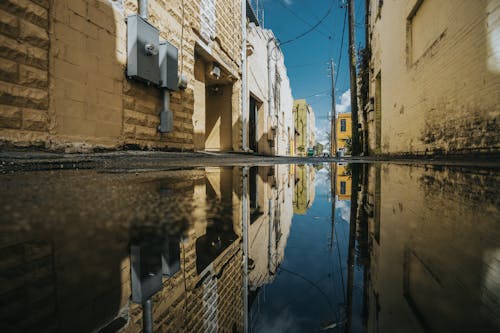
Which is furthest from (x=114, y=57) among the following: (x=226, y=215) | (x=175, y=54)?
(x=226, y=215)

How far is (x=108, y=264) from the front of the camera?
396 millimetres

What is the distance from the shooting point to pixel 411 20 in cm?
581

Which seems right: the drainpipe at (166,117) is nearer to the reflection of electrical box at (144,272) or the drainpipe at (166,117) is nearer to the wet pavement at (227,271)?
the wet pavement at (227,271)

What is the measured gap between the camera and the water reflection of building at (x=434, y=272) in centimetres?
31

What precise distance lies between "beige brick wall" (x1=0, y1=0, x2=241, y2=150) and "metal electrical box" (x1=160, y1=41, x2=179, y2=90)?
0.73 feet

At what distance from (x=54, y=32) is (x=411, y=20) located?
22.2ft

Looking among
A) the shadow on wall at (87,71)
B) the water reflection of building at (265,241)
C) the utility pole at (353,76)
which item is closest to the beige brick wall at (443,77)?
the utility pole at (353,76)

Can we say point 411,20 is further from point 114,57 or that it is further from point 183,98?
point 114,57

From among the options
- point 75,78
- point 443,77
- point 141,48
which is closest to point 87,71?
point 75,78

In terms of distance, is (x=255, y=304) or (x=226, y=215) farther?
(x=226, y=215)

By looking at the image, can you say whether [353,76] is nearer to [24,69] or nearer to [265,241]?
[24,69]

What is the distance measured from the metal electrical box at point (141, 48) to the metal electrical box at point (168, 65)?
0.74ft

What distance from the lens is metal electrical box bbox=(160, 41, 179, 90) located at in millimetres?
3951

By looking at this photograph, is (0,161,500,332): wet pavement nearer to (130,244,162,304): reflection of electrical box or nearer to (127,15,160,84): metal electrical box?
(130,244,162,304): reflection of electrical box
